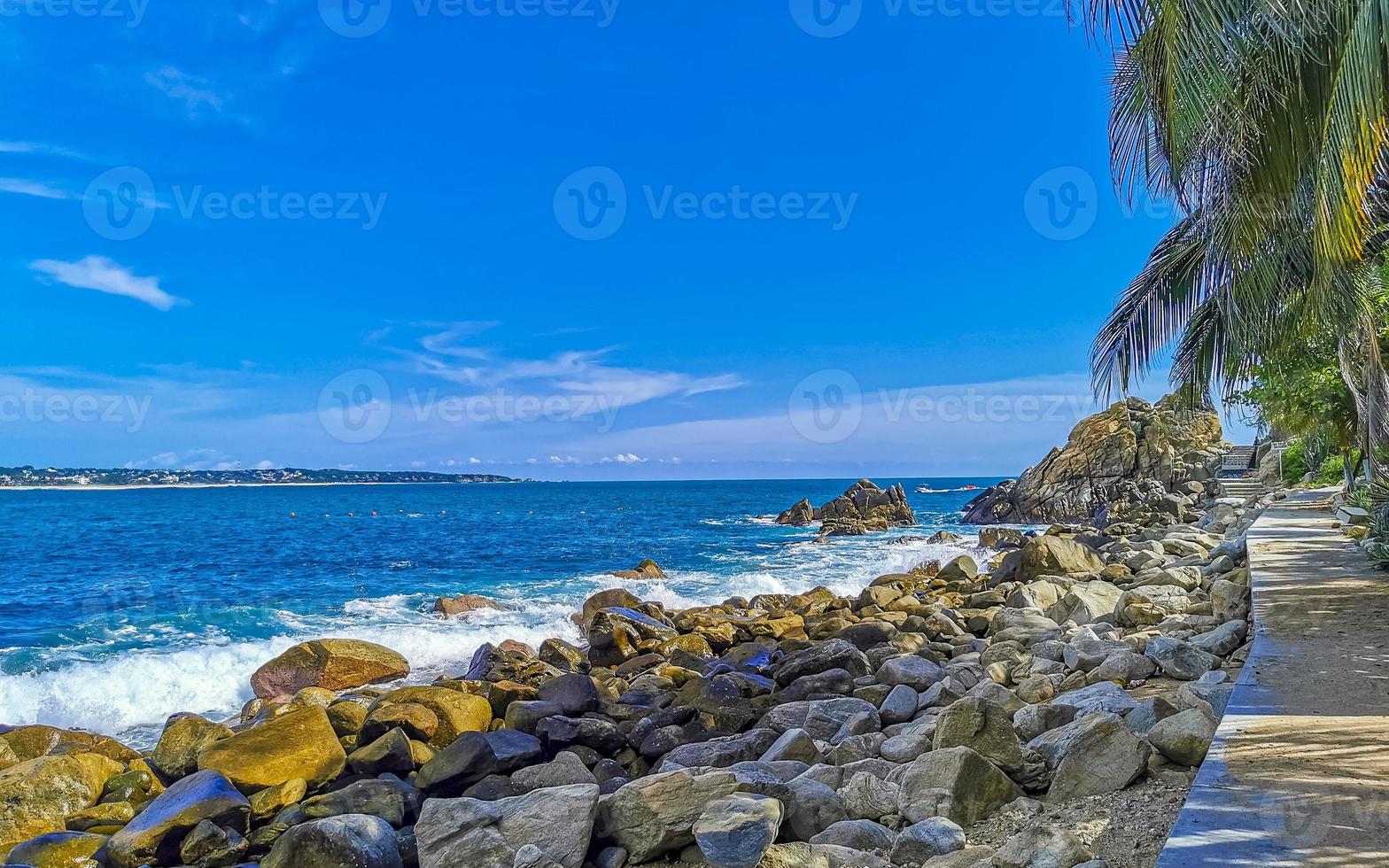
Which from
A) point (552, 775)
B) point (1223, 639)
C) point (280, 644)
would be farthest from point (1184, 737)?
point (280, 644)

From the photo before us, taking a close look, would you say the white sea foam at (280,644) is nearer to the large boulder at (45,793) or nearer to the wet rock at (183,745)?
the wet rock at (183,745)

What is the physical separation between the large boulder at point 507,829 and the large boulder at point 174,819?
2.17 m

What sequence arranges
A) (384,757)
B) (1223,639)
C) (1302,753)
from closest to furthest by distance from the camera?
(1302,753) < (1223,639) < (384,757)

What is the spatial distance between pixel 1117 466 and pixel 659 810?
5088 cm

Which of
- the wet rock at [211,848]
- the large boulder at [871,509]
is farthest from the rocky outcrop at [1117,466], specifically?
the wet rock at [211,848]

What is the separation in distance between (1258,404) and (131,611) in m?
26.9

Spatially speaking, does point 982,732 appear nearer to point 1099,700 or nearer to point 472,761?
point 1099,700

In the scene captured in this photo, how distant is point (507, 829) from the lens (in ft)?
15.8

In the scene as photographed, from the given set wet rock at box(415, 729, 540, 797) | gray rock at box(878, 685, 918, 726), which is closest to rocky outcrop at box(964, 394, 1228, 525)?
gray rock at box(878, 685, 918, 726)

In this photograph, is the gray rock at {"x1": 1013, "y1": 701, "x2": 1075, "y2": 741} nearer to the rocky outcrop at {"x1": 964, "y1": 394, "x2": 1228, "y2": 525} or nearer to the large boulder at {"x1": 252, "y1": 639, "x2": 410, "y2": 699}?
the large boulder at {"x1": 252, "y1": 639, "x2": 410, "y2": 699}

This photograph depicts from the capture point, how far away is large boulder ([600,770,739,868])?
4773 mm

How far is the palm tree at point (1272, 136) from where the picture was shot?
16.2ft

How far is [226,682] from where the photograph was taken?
1236cm

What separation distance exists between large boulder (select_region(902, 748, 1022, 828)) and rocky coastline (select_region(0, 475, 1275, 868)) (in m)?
0.01
